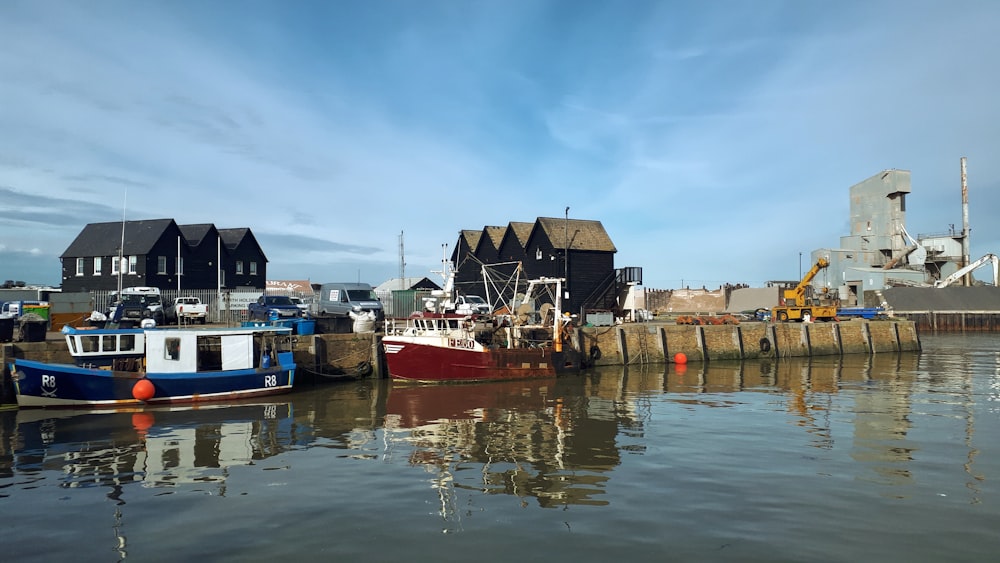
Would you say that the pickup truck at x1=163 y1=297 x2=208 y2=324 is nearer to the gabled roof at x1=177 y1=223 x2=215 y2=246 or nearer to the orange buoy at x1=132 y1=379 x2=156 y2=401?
the orange buoy at x1=132 y1=379 x2=156 y2=401

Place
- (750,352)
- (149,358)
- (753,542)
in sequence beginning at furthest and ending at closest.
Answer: (750,352), (149,358), (753,542)

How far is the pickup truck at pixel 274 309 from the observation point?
102 ft

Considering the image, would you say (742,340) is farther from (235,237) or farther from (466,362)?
(235,237)

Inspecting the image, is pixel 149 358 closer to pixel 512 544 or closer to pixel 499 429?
pixel 499 429

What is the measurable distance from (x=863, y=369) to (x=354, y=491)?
30197 mm

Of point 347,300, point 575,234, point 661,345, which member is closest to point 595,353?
point 661,345

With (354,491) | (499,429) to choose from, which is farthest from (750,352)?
(354,491)

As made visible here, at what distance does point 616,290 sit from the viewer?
5066 centimetres

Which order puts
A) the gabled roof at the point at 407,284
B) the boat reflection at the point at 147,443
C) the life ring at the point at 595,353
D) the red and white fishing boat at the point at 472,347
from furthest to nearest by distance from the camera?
the gabled roof at the point at 407,284 < the life ring at the point at 595,353 < the red and white fishing boat at the point at 472,347 < the boat reflection at the point at 147,443

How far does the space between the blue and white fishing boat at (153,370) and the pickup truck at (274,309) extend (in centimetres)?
695

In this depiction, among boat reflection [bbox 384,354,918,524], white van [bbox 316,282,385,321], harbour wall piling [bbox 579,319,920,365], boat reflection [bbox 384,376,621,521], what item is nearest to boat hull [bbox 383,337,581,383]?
boat reflection [bbox 384,354,918,524]

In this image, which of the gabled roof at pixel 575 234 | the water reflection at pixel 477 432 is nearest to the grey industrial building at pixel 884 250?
the gabled roof at pixel 575 234

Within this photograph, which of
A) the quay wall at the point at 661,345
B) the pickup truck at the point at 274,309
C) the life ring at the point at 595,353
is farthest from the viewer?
the life ring at the point at 595,353

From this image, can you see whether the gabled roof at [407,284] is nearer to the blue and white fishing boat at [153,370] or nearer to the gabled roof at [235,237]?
the gabled roof at [235,237]
